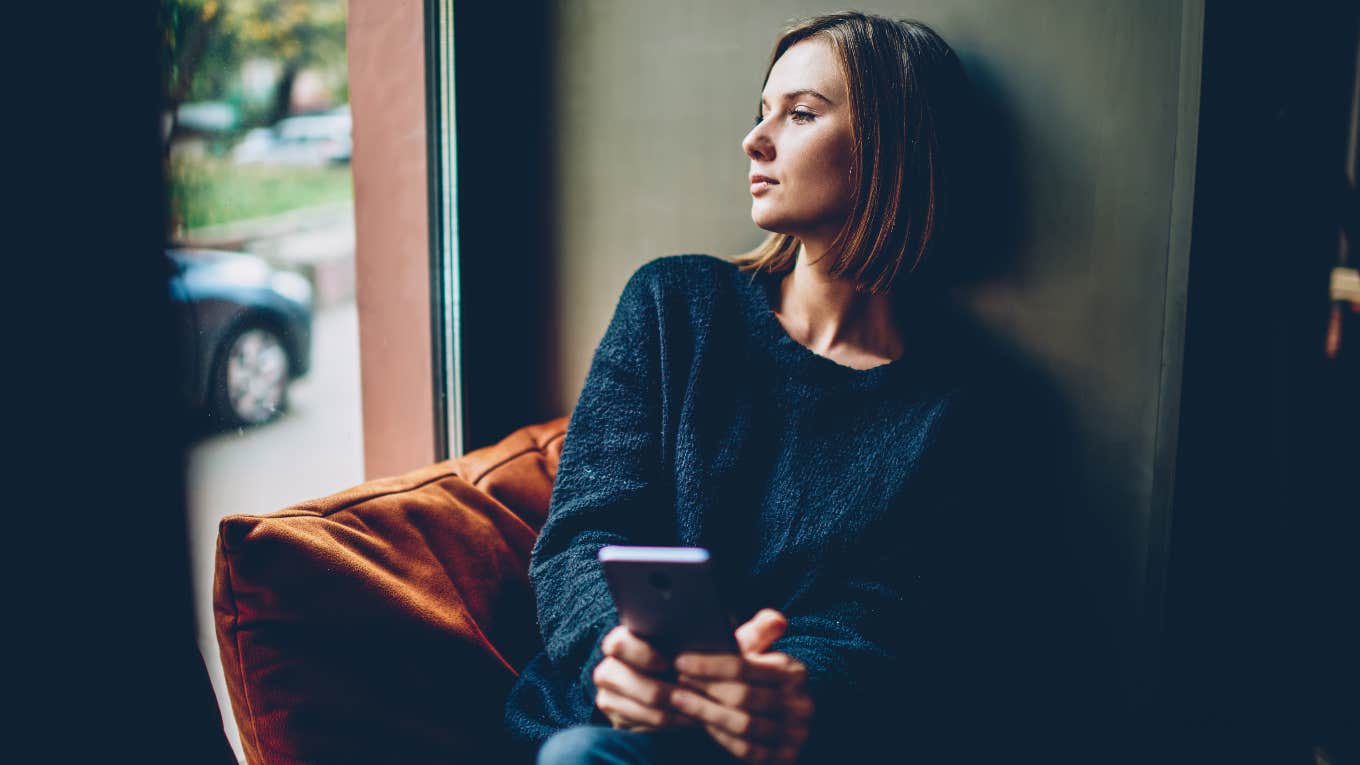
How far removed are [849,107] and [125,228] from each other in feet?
2.61

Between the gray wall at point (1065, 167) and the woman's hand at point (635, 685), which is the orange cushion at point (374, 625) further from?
the gray wall at point (1065, 167)

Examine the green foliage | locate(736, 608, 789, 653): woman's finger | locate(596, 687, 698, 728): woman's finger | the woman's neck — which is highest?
the green foliage

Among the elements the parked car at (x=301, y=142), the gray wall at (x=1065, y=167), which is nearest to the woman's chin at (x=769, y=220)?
the gray wall at (x=1065, y=167)

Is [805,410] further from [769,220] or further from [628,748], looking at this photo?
[628,748]

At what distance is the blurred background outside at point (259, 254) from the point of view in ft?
3.46

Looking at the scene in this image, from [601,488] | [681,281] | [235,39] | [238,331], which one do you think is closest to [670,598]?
[601,488]

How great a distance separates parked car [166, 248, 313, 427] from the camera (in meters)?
1.07

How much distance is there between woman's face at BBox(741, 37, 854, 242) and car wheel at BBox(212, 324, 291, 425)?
70 centimetres

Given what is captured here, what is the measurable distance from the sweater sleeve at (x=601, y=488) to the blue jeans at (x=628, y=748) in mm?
69

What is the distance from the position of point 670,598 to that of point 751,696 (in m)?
0.15

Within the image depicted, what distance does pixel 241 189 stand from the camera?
1.16 metres

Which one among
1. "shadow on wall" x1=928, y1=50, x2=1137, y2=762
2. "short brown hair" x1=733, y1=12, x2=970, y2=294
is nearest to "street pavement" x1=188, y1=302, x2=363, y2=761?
"short brown hair" x1=733, y1=12, x2=970, y2=294

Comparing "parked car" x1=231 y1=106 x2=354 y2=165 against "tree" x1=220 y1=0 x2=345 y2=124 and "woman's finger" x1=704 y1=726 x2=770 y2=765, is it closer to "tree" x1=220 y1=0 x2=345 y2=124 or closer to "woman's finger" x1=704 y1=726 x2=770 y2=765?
"tree" x1=220 y1=0 x2=345 y2=124

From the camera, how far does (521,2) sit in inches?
58.9
